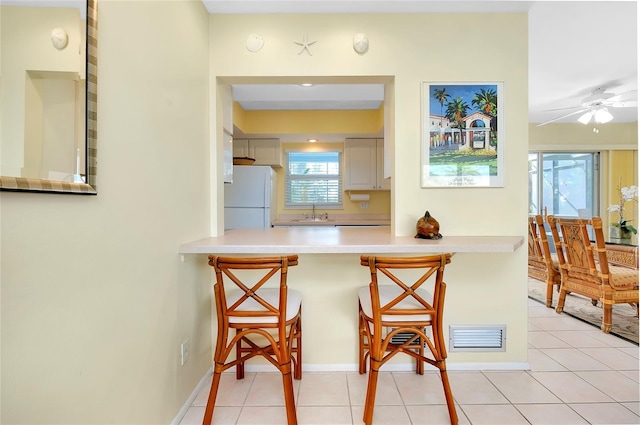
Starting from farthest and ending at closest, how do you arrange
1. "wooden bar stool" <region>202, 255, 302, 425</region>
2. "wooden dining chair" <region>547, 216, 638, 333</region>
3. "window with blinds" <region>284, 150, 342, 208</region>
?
"window with blinds" <region>284, 150, 342, 208</region> → "wooden dining chair" <region>547, 216, 638, 333</region> → "wooden bar stool" <region>202, 255, 302, 425</region>

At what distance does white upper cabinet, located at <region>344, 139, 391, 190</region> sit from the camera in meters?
4.79

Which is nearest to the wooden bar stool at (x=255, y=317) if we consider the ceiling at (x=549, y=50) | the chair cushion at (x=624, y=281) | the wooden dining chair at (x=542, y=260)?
the ceiling at (x=549, y=50)

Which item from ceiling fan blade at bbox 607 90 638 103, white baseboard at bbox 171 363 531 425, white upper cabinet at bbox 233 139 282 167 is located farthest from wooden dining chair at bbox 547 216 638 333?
white upper cabinet at bbox 233 139 282 167

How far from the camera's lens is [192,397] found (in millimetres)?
1932

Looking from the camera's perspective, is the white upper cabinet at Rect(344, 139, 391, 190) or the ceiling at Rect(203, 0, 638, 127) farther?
the white upper cabinet at Rect(344, 139, 391, 190)

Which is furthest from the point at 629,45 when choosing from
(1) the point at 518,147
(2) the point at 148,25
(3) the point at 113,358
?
(3) the point at 113,358

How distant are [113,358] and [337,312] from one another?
1440 mm

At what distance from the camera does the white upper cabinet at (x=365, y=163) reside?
4.79 meters

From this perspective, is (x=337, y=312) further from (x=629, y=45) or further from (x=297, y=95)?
(x=629, y=45)

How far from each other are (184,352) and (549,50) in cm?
411

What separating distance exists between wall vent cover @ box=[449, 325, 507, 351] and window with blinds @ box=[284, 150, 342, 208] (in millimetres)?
3228

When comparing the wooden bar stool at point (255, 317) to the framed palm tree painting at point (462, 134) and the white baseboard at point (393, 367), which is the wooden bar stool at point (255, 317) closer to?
the white baseboard at point (393, 367)

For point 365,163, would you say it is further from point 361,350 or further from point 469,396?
point 469,396

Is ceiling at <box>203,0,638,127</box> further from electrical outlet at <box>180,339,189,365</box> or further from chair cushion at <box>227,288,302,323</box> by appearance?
electrical outlet at <box>180,339,189,365</box>
